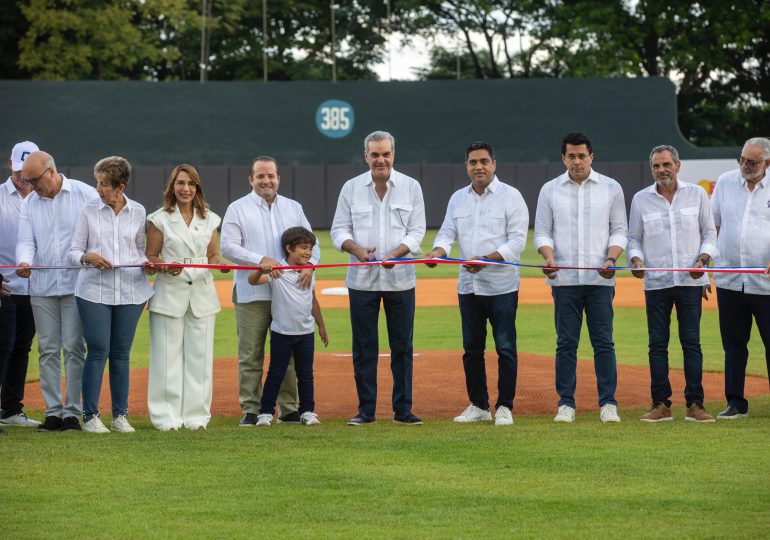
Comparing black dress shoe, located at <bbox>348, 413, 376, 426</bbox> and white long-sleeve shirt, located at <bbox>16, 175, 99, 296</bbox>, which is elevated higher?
white long-sleeve shirt, located at <bbox>16, 175, 99, 296</bbox>

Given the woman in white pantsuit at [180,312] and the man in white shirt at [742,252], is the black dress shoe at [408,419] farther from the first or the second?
the man in white shirt at [742,252]

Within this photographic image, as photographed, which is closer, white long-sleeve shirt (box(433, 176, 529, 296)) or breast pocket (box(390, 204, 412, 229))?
white long-sleeve shirt (box(433, 176, 529, 296))

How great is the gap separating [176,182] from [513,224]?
2429mm

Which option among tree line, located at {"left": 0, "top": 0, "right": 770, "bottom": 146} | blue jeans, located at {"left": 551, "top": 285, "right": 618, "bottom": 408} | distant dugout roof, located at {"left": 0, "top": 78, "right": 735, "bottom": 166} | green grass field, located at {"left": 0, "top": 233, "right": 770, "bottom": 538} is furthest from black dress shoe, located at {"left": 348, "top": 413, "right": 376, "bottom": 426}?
tree line, located at {"left": 0, "top": 0, "right": 770, "bottom": 146}

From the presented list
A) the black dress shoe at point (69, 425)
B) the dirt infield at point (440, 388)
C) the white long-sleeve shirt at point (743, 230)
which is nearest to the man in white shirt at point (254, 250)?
the dirt infield at point (440, 388)

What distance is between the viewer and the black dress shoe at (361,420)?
855cm

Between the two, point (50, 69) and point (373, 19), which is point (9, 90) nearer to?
point (50, 69)

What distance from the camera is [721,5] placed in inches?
1745

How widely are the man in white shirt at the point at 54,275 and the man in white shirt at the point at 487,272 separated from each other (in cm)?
259

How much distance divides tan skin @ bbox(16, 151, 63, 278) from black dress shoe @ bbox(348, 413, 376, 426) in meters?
2.52

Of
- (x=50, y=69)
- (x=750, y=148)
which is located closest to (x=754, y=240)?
(x=750, y=148)

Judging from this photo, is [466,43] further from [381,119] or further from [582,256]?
[582,256]

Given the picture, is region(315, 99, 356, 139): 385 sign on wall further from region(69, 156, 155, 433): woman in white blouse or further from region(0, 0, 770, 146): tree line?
region(69, 156, 155, 433): woman in white blouse

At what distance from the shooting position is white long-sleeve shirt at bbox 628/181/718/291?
8500 mm
